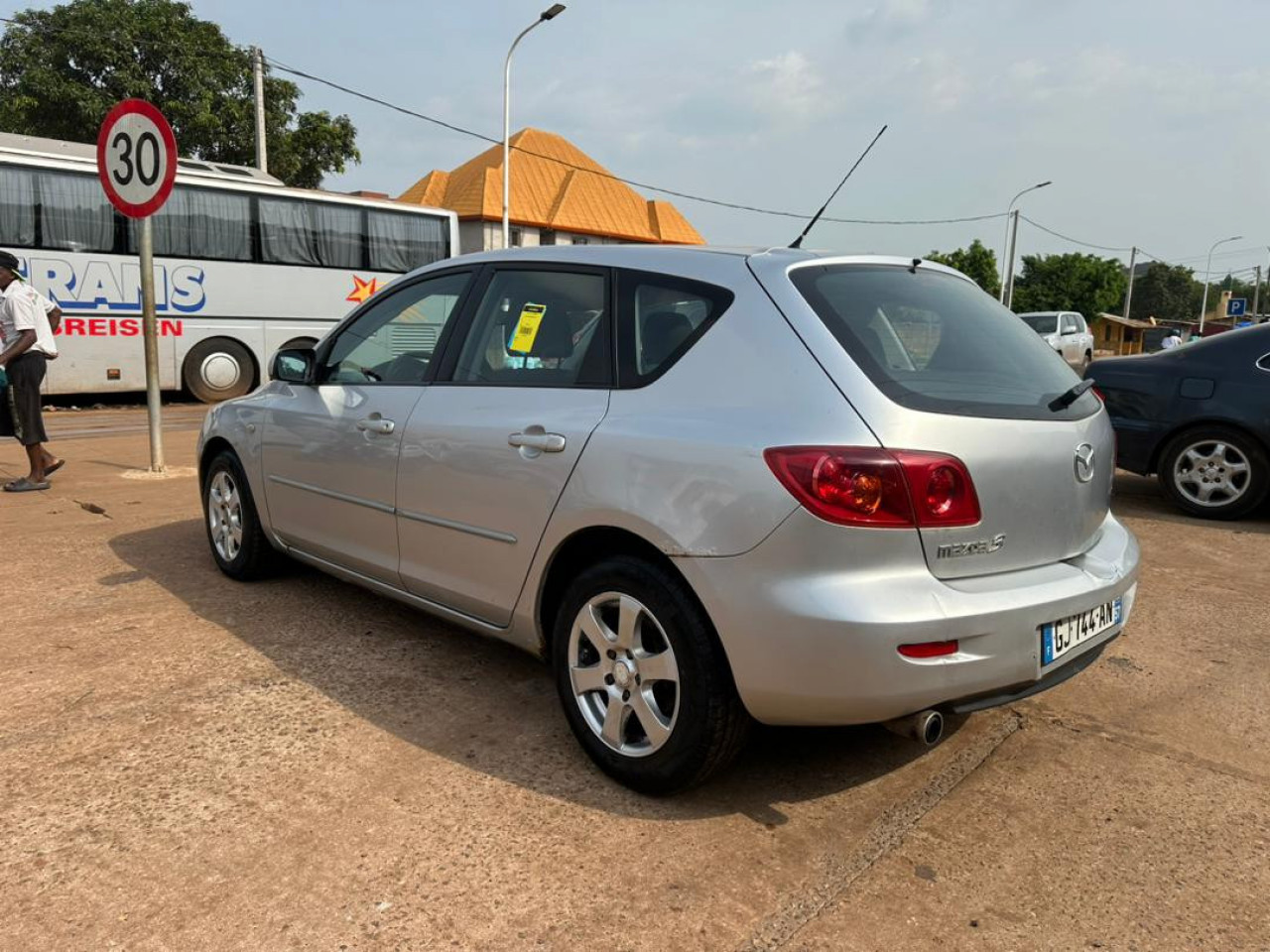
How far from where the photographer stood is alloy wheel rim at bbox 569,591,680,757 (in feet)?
8.70

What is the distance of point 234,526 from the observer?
474 cm

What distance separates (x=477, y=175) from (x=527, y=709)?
39.0 m

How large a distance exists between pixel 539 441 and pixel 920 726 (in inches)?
53.4

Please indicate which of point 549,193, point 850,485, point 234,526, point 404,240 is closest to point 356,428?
point 234,526

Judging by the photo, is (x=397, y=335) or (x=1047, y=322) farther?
(x=1047, y=322)

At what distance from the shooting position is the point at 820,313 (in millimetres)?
2641

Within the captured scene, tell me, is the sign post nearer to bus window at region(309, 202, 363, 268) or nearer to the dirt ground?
the dirt ground

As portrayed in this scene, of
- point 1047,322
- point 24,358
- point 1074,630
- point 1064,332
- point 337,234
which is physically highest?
point 337,234

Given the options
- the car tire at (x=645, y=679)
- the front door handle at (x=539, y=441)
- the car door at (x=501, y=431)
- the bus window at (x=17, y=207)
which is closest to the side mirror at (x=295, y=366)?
the car door at (x=501, y=431)

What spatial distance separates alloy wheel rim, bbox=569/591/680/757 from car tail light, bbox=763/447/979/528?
1.90 ft

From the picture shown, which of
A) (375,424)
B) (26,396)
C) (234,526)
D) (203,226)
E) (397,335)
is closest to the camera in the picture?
(375,424)

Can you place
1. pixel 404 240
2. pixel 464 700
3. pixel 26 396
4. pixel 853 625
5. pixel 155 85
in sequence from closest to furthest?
pixel 853 625
pixel 464 700
pixel 26 396
pixel 404 240
pixel 155 85

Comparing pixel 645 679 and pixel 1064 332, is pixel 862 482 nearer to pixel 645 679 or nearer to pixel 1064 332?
pixel 645 679

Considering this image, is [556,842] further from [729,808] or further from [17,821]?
[17,821]
